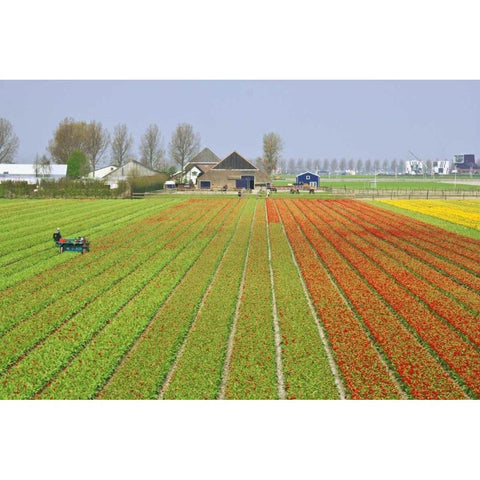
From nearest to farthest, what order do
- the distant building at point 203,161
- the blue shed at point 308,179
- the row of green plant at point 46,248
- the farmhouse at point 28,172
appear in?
the row of green plant at point 46,248, the farmhouse at point 28,172, the blue shed at point 308,179, the distant building at point 203,161

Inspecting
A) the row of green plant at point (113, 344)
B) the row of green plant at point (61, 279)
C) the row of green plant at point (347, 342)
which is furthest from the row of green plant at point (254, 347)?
the row of green plant at point (61, 279)

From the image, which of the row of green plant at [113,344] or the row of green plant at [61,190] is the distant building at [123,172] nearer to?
the row of green plant at [61,190]

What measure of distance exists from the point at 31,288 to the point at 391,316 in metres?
11.5

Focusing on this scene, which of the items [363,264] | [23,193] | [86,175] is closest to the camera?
[363,264]

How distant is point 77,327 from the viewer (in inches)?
500

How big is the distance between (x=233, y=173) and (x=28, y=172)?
1672 inches

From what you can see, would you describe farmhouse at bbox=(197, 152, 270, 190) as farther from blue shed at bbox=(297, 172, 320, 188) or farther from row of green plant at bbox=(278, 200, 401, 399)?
row of green plant at bbox=(278, 200, 401, 399)

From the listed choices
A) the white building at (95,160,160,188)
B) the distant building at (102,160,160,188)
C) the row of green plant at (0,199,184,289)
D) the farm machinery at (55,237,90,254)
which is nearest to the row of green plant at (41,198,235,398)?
the row of green plant at (0,199,184,289)

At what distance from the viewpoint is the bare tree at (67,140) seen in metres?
121

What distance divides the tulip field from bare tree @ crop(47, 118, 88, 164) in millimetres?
100389

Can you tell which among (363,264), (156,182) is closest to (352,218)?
(363,264)

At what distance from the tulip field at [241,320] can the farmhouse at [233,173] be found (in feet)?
219

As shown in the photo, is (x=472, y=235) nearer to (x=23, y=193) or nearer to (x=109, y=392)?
(x=109, y=392)

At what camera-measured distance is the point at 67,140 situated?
407 feet
